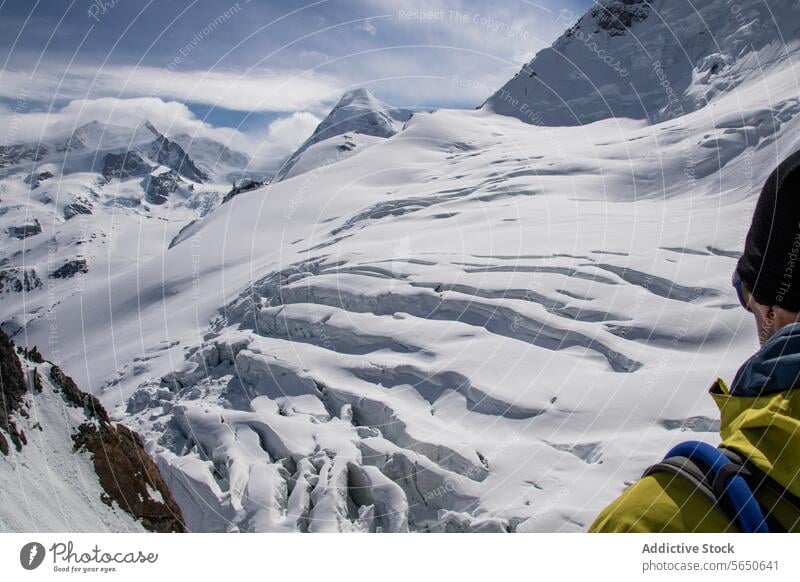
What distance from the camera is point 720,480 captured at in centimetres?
153

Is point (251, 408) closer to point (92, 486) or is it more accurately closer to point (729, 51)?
point (92, 486)

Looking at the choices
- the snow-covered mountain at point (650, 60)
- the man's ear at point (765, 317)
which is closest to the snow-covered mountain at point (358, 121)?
the snow-covered mountain at point (650, 60)

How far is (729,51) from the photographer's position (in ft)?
183

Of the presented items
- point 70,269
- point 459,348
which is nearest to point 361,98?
point 70,269

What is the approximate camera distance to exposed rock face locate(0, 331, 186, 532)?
21.7 feet

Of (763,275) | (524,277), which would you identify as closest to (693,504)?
(763,275)

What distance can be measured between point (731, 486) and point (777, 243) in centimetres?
94

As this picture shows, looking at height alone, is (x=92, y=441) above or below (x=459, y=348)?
above

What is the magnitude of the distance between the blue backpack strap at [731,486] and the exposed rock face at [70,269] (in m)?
127

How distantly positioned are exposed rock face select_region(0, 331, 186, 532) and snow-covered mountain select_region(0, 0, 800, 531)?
13.1 feet

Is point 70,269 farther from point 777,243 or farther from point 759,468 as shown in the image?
point 759,468

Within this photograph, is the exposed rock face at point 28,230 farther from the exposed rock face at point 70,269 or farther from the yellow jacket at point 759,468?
the yellow jacket at point 759,468

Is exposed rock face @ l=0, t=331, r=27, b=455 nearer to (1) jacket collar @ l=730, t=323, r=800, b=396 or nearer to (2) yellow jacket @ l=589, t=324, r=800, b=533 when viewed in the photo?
(2) yellow jacket @ l=589, t=324, r=800, b=533

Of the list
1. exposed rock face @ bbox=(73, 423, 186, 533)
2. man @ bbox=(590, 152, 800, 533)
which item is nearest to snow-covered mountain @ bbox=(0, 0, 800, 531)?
exposed rock face @ bbox=(73, 423, 186, 533)
